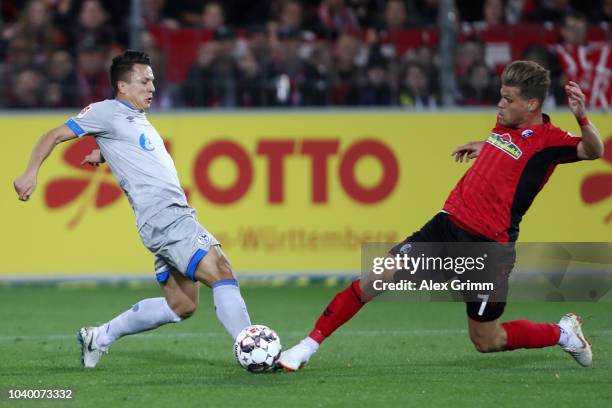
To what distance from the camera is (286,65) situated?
1303 cm

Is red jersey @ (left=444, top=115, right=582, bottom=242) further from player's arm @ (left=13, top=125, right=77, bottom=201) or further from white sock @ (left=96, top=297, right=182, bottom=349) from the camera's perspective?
Answer: player's arm @ (left=13, top=125, right=77, bottom=201)

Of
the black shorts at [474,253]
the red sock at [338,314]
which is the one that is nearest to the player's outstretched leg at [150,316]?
the red sock at [338,314]

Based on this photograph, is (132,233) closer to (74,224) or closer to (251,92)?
(74,224)

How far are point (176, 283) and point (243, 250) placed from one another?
4827 millimetres

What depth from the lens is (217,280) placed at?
7105 mm

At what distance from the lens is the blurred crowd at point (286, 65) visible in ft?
41.4

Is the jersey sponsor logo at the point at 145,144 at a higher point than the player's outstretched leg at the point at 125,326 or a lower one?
higher

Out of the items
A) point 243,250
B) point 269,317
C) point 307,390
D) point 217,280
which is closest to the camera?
point 307,390

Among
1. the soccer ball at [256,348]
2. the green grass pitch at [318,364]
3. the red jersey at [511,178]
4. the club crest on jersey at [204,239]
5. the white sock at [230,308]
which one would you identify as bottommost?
the green grass pitch at [318,364]

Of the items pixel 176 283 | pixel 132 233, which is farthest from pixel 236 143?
pixel 176 283

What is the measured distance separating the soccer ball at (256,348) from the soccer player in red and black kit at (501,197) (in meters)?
0.19

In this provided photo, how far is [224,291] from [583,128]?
223 centimetres

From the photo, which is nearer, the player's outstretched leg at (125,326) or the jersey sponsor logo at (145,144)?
the jersey sponsor logo at (145,144)

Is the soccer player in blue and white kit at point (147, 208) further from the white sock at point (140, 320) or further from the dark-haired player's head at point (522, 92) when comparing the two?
the dark-haired player's head at point (522, 92)
